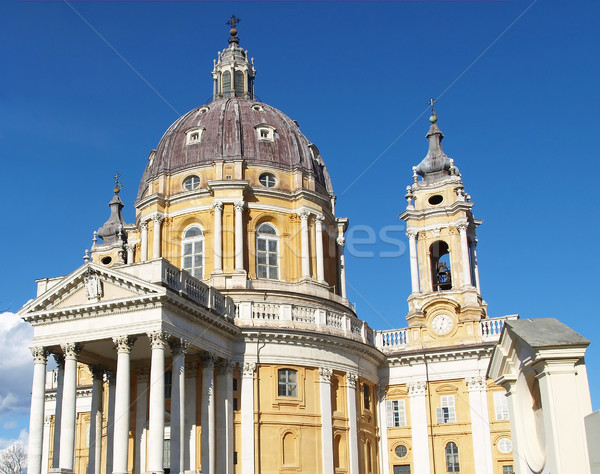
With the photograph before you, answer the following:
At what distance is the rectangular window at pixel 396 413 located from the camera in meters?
41.1

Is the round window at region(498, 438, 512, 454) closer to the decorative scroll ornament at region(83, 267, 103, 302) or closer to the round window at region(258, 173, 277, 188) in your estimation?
the round window at region(258, 173, 277, 188)

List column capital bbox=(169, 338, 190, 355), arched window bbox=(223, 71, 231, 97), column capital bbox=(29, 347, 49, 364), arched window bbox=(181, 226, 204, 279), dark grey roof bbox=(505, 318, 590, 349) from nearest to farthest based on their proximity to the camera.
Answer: dark grey roof bbox=(505, 318, 590, 349)
column capital bbox=(169, 338, 190, 355)
column capital bbox=(29, 347, 49, 364)
arched window bbox=(181, 226, 204, 279)
arched window bbox=(223, 71, 231, 97)

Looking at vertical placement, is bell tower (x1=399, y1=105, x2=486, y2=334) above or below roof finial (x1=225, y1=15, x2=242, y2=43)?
below

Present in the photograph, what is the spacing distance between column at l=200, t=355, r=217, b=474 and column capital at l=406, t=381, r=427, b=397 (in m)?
12.8

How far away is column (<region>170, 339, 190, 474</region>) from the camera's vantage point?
28344mm

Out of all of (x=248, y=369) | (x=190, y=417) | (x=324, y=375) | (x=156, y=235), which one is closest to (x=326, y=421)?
(x=324, y=375)

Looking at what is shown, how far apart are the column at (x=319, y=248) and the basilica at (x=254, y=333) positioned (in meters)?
0.06

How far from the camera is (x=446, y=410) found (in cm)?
4066

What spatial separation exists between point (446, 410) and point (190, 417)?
48.7 ft

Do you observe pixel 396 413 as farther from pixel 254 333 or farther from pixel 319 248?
pixel 254 333

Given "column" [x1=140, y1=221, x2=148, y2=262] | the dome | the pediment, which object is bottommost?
the pediment

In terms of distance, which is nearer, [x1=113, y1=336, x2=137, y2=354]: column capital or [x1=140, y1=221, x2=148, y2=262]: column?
[x1=113, y1=336, x2=137, y2=354]: column capital

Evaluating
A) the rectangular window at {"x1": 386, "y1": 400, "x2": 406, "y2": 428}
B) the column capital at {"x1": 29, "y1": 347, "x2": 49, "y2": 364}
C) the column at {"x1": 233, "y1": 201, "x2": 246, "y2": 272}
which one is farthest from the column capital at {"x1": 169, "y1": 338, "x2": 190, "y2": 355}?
the rectangular window at {"x1": 386, "y1": 400, "x2": 406, "y2": 428}

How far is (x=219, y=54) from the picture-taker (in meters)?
51.3
